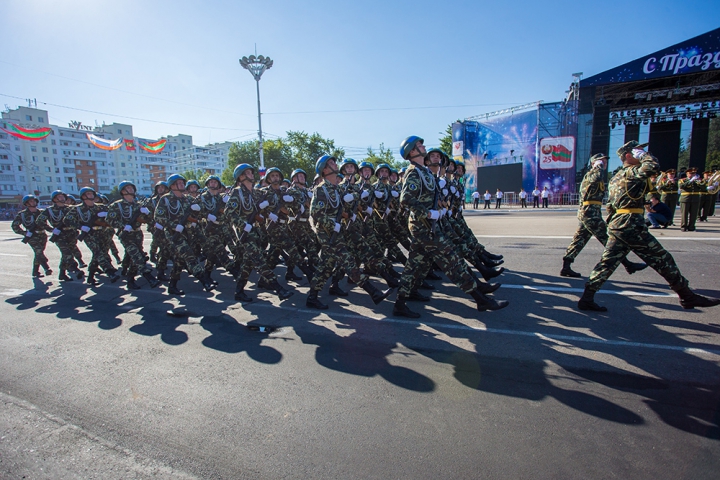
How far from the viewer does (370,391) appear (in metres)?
3.04

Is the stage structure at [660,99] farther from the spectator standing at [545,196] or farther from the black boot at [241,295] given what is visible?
the black boot at [241,295]

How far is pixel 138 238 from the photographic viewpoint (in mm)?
7148

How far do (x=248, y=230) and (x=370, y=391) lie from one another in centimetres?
350

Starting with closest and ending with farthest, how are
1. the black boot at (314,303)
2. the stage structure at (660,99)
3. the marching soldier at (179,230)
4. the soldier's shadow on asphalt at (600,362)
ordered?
the soldier's shadow on asphalt at (600,362) < the black boot at (314,303) < the marching soldier at (179,230) < the stage structure at (660,99)

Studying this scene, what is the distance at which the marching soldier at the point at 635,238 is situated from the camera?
416 centimetres

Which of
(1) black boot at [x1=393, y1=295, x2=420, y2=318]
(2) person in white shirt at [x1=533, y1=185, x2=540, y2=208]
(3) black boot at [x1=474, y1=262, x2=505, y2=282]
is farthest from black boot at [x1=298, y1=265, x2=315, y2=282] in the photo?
(2) person in white shirt at [x1=533, y1=185, x2=540, y2=208]

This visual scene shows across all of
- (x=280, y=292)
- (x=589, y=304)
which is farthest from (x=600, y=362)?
(x=280, y=292)

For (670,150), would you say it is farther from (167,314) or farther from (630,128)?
(167,314)

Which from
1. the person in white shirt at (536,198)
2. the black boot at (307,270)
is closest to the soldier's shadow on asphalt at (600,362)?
the black boot at (307,270)

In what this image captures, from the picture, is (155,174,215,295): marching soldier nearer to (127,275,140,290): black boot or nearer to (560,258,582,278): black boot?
(127,275,140,290): black boot

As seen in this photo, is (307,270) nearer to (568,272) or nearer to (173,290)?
(173,290)

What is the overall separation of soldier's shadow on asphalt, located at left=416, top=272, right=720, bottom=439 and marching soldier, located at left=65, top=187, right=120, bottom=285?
6939 millimetres

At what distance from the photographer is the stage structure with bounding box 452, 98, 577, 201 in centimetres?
2836

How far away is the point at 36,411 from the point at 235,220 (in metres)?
3.47
